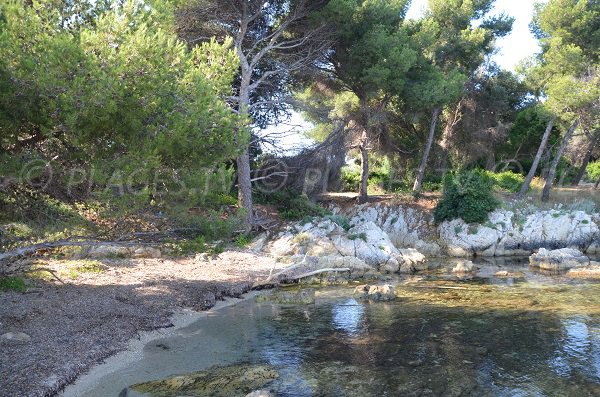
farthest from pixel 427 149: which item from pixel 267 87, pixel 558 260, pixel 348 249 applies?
pixel 348 249

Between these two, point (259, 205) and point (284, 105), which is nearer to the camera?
point (284, 105)

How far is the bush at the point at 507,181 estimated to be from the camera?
32.7m

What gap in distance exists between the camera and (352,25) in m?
25.2

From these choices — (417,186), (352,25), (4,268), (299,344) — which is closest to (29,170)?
(4,268)

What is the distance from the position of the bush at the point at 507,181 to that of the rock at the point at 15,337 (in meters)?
28.8

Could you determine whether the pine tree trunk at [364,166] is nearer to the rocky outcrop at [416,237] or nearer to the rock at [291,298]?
the rocky outcrop at [416,237]

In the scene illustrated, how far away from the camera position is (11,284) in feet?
42.2

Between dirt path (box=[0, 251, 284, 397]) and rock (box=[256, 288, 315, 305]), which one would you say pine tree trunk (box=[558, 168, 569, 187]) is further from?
rock (box=[256, 288, 315, 305])

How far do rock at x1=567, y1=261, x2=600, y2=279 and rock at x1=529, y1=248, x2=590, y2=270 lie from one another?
59cm

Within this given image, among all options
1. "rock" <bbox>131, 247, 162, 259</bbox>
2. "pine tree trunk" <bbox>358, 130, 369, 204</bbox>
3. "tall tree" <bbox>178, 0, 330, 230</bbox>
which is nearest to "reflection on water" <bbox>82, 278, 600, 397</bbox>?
"rock" <bbox>131, 247, 162, 259</bbox>

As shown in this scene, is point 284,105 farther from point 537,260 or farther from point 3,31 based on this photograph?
point 3,31

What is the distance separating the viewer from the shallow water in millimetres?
8734

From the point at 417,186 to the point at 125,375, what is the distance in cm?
2526

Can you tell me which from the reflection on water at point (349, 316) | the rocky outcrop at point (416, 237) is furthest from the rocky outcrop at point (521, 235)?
the reflection on water at point (349, 316)
